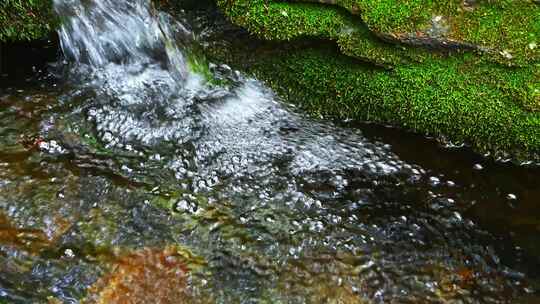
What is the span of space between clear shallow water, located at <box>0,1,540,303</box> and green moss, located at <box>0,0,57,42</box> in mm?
146

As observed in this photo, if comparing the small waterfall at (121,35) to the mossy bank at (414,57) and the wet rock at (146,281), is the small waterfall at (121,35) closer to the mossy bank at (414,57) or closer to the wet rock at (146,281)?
the mossy bank at (414,57)

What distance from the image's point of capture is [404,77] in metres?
3.88

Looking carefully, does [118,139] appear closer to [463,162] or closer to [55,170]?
[55,170]

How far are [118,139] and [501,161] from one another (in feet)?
9.87

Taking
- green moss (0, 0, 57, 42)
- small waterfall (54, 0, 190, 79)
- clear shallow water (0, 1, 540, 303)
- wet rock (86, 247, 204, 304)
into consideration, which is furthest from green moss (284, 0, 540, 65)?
green moss (0, 0, 57, 42)

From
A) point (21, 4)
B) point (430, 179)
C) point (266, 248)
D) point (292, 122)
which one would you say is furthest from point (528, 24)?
point (21, 4)

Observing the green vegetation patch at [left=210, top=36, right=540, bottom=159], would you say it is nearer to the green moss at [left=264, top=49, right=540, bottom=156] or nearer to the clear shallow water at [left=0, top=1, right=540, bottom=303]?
the green moss at [left=264, top=49, right=540, bottom=156]

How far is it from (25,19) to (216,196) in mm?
2135

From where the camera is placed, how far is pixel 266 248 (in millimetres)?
3324

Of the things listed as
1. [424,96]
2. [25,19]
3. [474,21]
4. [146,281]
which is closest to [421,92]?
[424,96]

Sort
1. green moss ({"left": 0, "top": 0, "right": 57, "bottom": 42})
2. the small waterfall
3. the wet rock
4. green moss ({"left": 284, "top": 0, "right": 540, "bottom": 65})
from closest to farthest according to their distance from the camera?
the wet rock, green moss ({"left": 284, "top": 0, "right": 540, "bottom": 65}), green moss ({"left": 0, "top": 0, "right": 57, "bottom": 42}), the small waterfall

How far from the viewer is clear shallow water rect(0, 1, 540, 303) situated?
3.10 metres

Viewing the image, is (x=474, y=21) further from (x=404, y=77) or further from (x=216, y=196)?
(x=216, y=196)

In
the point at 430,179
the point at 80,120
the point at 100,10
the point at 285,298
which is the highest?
the point at 100,10
